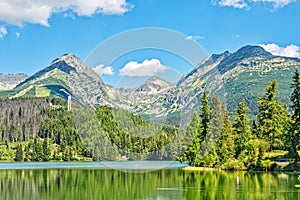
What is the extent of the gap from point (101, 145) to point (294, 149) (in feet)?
100.0

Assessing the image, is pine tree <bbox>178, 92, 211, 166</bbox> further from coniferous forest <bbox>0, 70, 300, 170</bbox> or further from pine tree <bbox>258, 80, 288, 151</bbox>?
pine tree <bbox>258, 80, 288, 151</bbox>

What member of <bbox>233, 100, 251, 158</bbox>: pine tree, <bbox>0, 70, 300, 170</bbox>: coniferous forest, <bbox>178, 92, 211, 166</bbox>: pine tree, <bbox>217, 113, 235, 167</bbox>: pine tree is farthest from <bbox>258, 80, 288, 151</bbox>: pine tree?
<bbox>178, 92, 211, 166</bbox>: pine tree

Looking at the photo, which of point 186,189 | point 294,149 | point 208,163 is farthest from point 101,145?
point 208,163

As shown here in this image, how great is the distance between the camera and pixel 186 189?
4744 centimetres

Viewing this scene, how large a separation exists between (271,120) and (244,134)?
279 inches

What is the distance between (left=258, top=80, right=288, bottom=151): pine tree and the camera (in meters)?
76.4

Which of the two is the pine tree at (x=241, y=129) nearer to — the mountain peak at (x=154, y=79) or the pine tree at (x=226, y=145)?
the pine tree at (x=226, y=145)

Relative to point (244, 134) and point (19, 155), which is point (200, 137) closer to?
point (244, 134)

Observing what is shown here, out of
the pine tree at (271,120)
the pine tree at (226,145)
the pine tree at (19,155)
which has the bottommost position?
the pine tree at (19,155)

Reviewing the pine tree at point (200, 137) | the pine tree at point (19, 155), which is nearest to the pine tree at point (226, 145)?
the pine tree at point (200, 137)

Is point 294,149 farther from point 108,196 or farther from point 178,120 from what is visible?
point 108,196

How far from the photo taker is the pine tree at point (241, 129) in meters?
82.0

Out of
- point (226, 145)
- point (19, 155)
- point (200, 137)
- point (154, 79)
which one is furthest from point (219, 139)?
point (19, 155)

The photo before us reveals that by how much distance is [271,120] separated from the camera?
77.9 meters
